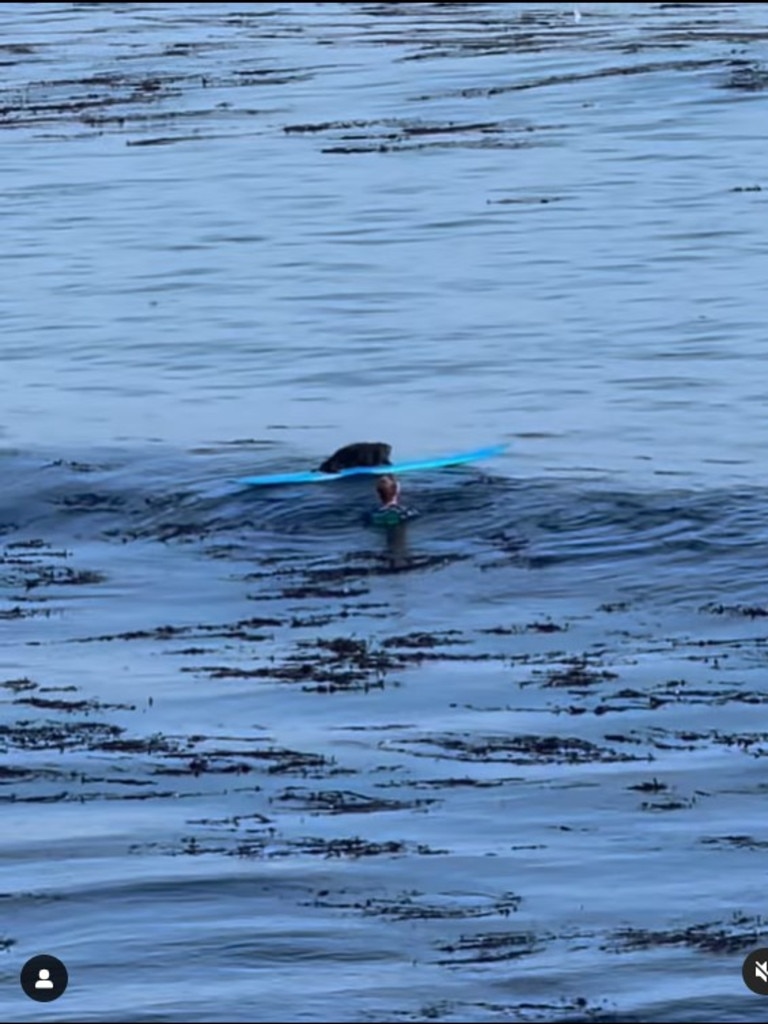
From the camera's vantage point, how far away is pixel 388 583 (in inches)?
811

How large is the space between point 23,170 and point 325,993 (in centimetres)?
3694

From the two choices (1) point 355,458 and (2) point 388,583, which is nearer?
(2) point 388,583

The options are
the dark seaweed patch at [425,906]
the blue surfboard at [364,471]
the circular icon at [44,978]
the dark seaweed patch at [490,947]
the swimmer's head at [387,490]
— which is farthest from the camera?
the blue surfboard at [364,471]

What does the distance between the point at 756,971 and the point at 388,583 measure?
8.76 meters

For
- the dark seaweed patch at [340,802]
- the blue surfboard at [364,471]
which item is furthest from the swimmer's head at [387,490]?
the dark seaweed patch at [340,802]

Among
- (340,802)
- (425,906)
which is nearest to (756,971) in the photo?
(425,906)

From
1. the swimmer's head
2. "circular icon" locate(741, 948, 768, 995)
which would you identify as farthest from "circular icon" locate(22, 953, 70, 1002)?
the swimmer's head

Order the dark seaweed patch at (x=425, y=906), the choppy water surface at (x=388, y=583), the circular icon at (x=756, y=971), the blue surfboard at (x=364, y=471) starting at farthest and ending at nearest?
the blue surfboard at (x=364, y=471), the dark seaweed patch at (x=425, y=906), the choppy water surface at (x=388, y=583), the circular icon at (x=756, y=971)

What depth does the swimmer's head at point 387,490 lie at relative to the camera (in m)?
22.1

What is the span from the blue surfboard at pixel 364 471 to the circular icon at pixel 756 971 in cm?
1132

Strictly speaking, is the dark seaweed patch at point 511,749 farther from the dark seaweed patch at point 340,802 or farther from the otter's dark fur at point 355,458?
the otter's dark fur at point 355,458

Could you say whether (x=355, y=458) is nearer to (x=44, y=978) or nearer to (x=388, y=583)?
(x=388, y=583)

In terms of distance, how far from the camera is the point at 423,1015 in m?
11.9

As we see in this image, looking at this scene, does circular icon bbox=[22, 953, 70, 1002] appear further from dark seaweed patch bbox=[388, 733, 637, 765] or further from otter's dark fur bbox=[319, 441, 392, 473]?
otter's dark fur bbox=[319, 441, 392, 473]
